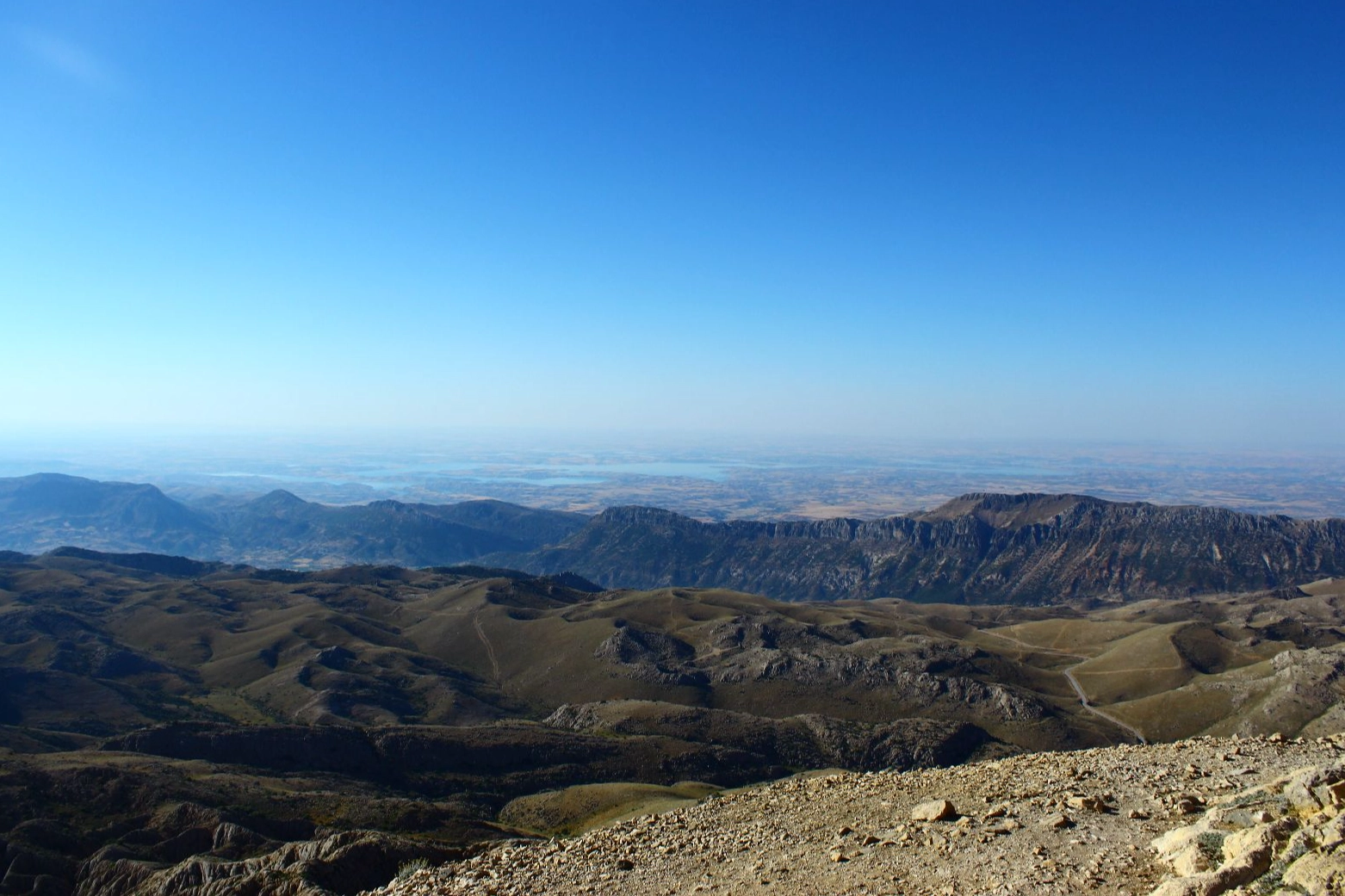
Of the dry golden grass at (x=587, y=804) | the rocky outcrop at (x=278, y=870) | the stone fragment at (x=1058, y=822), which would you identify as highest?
the stone fragment at (x=1058, y=822)

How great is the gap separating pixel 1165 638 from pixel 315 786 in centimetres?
11775

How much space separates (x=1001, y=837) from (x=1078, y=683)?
11222 centimetres

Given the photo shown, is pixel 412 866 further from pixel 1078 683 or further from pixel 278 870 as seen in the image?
pixel 1078 683

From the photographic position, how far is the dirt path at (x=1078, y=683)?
92.4 meters

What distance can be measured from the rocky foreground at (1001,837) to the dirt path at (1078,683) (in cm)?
7855

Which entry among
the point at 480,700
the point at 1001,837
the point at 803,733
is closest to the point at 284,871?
the point at 1001,837

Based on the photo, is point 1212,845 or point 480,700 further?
point 480,700

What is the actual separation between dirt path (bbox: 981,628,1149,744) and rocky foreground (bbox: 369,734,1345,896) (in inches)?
3093

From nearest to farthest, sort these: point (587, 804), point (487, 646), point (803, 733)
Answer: point (587, 804)
point (803, 733)
point (487, 646)

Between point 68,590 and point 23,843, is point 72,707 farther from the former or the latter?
point 68,590

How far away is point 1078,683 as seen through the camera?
113 meters

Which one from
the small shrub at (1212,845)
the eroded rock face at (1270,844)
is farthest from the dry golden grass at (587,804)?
the small shrub at (1212,845)

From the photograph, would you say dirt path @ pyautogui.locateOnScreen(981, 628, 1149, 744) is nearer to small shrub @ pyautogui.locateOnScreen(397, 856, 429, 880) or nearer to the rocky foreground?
the rocky foreground

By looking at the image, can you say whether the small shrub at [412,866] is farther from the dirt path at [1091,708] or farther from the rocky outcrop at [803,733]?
the dirt path at [1091,708]
